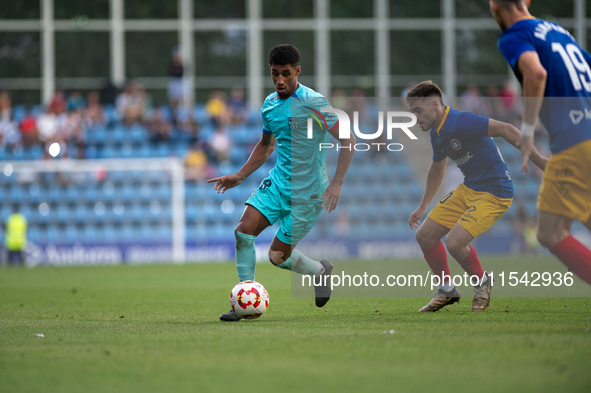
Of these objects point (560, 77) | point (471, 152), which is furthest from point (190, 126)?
point (560, 77)

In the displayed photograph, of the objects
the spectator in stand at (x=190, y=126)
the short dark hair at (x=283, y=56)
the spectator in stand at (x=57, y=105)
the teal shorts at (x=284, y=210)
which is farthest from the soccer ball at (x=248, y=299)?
the spectator in stand at (x=57, y=105)

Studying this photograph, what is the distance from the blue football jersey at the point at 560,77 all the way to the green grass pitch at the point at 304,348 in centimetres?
141

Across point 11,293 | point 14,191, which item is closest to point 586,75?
point 11,293

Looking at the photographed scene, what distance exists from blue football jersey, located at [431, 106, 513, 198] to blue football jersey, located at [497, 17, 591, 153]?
1384 mm

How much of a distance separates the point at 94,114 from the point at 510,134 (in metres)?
16.4

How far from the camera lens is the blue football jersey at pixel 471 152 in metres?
6.34

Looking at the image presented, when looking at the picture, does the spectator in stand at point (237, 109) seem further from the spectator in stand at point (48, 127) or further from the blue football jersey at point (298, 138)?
the blue football jersey at point (298, 138)

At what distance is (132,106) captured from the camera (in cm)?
2011

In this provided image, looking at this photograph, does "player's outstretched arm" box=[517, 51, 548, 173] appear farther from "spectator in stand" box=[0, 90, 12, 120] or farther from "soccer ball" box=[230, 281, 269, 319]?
"spectator in stand" box=[0, 90, 12, 120]

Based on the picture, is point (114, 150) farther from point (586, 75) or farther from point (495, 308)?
point (586, 75)

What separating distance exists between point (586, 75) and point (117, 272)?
1154 cm

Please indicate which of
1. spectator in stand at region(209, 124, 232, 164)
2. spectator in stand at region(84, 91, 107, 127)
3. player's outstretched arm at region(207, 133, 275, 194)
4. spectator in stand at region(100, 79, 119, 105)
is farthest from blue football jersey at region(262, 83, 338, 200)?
spectator in stand at region(100, 79, 119, 105)

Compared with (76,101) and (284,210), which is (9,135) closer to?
(76,101)

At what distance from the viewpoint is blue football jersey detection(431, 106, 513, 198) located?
20.8 ft
